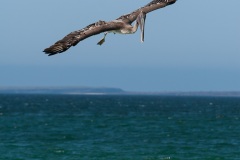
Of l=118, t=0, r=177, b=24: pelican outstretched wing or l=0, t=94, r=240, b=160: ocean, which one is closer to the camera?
l=118, t=0, r=177, b=24: pelican outstretched wing

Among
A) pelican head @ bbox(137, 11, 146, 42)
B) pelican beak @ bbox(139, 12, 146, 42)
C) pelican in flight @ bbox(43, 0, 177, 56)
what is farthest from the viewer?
pelican head @ bbox(137, 11, 146, 42)

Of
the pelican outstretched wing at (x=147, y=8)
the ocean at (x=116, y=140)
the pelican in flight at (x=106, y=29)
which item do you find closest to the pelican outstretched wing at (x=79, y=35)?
the pelican in flight at (x=106, y=29)

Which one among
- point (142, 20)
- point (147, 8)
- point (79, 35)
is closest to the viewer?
point (79, 35)

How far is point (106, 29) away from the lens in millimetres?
17969

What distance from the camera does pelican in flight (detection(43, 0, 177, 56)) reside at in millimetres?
16672

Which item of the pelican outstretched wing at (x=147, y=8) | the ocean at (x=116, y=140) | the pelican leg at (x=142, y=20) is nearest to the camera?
the pelican leg at (x=142, y=20)

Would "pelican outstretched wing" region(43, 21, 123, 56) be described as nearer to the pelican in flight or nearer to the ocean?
the pelican in flight

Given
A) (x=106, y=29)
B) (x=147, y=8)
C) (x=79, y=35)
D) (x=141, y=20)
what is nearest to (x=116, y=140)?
(x=147, y=8)

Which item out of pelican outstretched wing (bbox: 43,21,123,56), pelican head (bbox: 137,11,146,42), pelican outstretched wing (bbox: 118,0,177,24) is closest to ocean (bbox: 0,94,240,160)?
pelican outstretched wing (bbox: 118,0,177,24)

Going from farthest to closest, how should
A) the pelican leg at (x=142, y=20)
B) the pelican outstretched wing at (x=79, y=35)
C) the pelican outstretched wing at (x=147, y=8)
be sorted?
the pelican outstretched wing at (x=147, y=8) → the pelican leg at (x=142, y=20) → the pelican outstretched wing at (x=79, y=35)

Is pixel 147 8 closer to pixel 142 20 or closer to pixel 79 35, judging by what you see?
pixel 142 20

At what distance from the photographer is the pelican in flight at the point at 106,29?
16.7 meters

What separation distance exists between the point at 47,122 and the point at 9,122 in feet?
18.6

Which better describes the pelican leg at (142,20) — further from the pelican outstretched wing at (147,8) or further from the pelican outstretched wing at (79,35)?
the pelican outstretched wing at (79,35)
